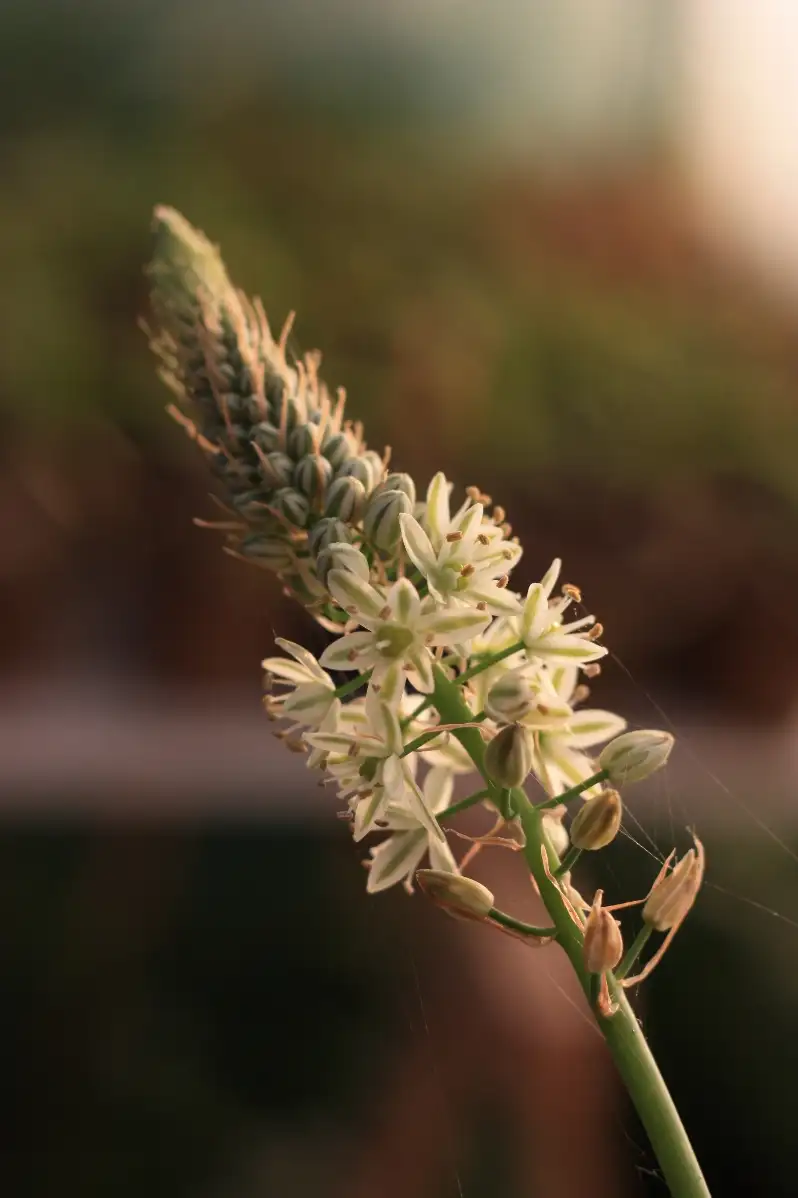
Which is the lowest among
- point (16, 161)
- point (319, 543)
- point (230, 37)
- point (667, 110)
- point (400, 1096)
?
point (400, 1096)

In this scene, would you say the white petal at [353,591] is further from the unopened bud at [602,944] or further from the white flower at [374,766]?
the unopened bud at [602,944]

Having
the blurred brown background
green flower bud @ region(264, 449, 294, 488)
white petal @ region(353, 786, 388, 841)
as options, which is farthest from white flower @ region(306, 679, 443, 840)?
the blurred brown background

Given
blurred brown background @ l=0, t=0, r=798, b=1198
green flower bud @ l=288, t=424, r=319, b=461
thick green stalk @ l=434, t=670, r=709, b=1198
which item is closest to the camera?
thick green stalk @ l=434, t=670, r=709, b=1198

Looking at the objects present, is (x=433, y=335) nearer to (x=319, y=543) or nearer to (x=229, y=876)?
(x=229, y=876)

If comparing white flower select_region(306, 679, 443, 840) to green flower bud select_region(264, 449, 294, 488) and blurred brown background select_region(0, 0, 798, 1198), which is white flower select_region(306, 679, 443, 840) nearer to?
green flower bud select_region(264, 449, 294, 488)

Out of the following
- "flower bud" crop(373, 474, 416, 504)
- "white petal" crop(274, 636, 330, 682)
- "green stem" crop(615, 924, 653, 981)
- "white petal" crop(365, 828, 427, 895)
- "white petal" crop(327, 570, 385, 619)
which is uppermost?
"flower bud" crop(373, 474, 416, 504)

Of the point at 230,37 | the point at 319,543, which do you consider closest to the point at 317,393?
the point at 319,543
